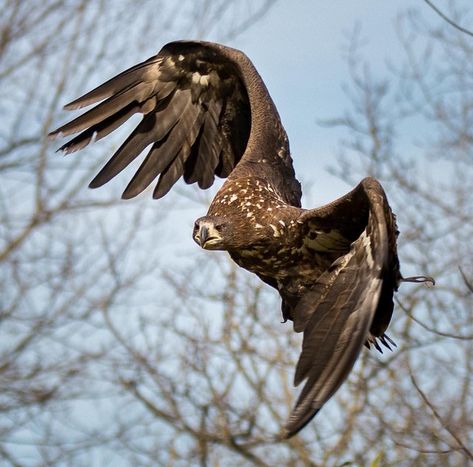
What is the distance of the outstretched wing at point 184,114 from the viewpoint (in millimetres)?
9133

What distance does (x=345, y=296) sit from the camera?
23.2 ft

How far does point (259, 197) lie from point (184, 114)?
1.24m

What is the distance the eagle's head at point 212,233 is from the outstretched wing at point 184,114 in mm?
1106

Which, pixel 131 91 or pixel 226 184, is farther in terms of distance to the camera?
pixel 131 91

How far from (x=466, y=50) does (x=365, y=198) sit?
8336 millimetres

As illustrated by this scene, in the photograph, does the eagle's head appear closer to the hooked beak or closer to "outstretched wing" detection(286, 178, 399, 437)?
the hooked beak

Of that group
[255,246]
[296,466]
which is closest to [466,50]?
[296,466]

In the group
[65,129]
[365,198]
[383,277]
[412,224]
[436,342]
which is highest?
[412,224]

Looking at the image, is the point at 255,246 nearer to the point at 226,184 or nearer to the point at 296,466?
the point at 226,184

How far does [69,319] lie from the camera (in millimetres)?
20188

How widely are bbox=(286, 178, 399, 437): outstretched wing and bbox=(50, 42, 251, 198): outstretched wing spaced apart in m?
1.53

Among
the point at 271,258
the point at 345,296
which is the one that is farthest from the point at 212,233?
the point at 345,296

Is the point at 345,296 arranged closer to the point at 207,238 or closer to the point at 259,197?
the point at 207,238

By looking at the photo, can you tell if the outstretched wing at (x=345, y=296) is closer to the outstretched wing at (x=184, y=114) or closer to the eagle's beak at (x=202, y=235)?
the eagle's beak at (x=202, y=235)
